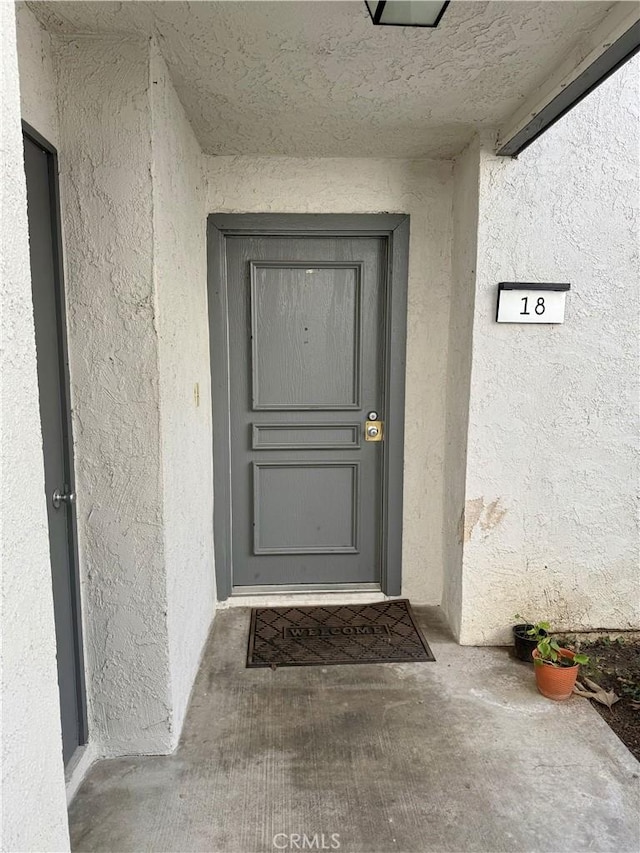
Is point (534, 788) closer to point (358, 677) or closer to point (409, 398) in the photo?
Answer: point (358, 677)

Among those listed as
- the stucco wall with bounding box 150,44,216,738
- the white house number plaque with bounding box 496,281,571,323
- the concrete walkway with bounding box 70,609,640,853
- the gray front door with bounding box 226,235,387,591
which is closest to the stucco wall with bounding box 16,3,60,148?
the stucco wall with bounding box 150,44,216,738

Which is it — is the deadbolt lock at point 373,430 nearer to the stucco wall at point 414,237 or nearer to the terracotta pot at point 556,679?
the stucco wall at point 414,237

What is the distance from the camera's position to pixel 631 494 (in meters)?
2.68

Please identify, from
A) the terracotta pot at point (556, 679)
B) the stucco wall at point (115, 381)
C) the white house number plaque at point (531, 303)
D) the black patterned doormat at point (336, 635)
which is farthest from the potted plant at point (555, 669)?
the stucco wall at point (115, 381)

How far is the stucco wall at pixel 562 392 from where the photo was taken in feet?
8.12

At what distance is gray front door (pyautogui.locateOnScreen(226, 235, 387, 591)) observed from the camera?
9.62 ft

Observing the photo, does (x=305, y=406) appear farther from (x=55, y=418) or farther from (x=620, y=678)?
(x=620, y=678)

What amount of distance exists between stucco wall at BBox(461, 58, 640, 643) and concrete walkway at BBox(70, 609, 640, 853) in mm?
532

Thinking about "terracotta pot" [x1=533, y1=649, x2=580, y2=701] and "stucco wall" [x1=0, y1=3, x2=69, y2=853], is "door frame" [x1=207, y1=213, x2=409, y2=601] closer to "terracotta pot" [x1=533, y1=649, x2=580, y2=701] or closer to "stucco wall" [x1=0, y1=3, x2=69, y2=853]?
"terracotta pot" [x1=533, y1=649, x2=580, y2=701]

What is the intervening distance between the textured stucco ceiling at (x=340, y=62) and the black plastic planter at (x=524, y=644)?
2.38 m

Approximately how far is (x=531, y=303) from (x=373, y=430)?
1061 mm

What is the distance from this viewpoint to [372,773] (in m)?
1.88

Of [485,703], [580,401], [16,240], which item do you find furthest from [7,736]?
[580,401]

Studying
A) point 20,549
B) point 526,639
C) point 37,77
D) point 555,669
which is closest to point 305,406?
point 526,639
